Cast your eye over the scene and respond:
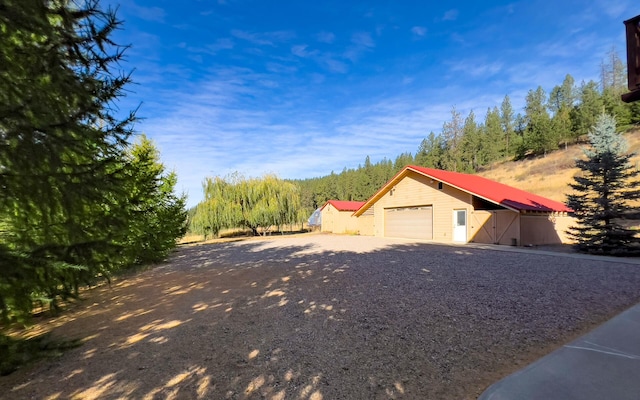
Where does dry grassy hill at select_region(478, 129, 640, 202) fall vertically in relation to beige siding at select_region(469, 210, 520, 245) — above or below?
above

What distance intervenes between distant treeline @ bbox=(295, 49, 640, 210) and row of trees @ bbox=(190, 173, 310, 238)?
40.0 meters

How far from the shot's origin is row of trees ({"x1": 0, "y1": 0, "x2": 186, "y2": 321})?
9.66ft

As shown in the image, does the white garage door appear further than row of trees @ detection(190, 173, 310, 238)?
No

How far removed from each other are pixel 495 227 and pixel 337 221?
18.0 meters

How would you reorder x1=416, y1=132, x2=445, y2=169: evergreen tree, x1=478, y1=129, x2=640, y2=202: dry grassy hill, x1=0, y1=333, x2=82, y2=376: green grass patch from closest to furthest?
1. x1=0, y1=333, x2=82, y2=376: green grass patch
2. x1=478, y1=129, x2=640, y2=202: dry grassy hill
3. x1=416, y1=132, x2=445, y2=169: evergreen tree

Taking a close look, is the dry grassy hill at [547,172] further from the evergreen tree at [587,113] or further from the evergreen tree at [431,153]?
the evergreen tree at [431,153]

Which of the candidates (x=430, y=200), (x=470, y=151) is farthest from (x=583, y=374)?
(x=470, y=151)

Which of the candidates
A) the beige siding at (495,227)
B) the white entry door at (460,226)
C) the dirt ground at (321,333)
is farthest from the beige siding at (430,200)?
the dirt ground at (321,333)

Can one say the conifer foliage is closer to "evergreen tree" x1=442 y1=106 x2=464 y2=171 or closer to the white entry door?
the white entry door

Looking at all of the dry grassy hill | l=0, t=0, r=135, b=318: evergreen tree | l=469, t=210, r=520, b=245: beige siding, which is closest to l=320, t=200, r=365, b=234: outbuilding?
l=469, t=210, r=520, b=245: beige siding

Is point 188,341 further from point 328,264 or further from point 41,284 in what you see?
point 328,264

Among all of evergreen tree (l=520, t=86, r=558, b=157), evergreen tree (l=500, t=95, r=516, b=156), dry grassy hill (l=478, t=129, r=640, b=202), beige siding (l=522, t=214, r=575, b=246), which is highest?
evergreen tree (l=500, t=95, r=516, b=156)

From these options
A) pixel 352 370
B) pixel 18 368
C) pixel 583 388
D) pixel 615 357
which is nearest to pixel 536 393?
pixel 583 388

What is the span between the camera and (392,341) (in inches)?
157
